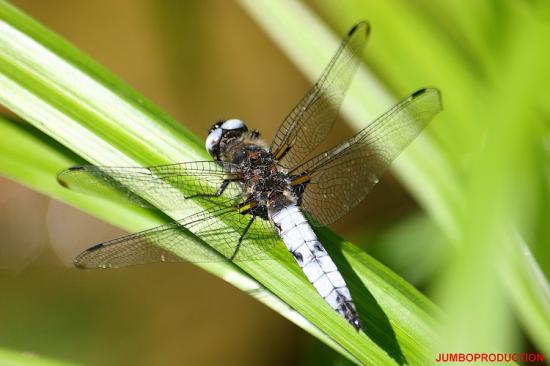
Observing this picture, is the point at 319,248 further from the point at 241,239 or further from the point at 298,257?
the point at 241,239

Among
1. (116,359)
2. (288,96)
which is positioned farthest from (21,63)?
(288,96)

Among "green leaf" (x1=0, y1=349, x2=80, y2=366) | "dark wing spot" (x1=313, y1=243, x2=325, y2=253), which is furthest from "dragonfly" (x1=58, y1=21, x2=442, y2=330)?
"green leaf" (x1=0, y1=349, x2=80, y2=366)

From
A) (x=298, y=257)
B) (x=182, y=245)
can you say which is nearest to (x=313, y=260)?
(x=298, y=257)

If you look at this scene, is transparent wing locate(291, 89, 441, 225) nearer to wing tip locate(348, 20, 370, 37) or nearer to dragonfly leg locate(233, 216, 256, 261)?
dragonfly leg locate(233, 216, 256, 261)

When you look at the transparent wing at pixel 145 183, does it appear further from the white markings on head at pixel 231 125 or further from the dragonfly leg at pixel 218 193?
the white markings on head at pixel 231 125

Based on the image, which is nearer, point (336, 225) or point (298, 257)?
point (298, 257)
